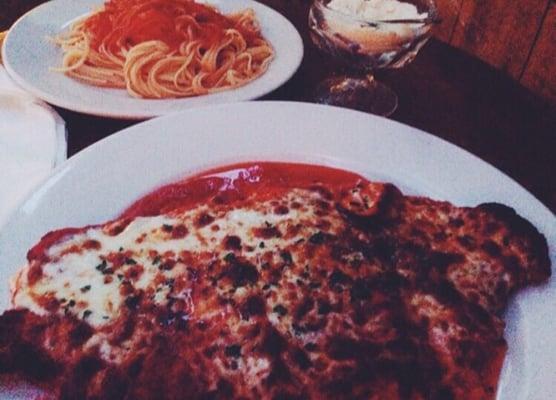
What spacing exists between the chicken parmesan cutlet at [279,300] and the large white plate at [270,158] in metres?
0.14

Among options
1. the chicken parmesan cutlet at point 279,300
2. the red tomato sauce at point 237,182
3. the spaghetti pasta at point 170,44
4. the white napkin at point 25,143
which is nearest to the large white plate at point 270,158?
the red tomato sauce at point 237,182

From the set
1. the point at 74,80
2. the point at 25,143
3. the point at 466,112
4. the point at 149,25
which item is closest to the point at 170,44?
the point at 149,25

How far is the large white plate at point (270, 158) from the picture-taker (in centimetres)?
170

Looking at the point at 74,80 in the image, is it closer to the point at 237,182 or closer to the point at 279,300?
the point at 237,182

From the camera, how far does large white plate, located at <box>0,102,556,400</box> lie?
1.70 m

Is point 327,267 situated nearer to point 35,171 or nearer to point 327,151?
point 327,151

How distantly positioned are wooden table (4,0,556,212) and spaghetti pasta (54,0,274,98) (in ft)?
1.15

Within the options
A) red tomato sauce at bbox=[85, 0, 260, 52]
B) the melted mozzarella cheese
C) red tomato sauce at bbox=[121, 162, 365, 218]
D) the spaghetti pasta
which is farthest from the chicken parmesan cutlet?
red tomato sauce at bbox=[85, 0, 260, 52]

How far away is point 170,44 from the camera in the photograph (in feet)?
10.1

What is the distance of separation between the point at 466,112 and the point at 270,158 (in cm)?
96

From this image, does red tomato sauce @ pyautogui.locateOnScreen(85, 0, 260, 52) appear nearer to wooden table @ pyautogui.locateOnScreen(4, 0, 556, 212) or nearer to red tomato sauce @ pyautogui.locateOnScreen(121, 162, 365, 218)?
wooden table @ pyautogui.locateOnScreen(4, 0, 556, 212)

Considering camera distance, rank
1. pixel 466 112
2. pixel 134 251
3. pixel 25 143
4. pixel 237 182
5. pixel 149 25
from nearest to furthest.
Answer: pixel 134 251 < pixel 237 182 < pixel 25 143 < pixel 466 112 < pixel 149 25

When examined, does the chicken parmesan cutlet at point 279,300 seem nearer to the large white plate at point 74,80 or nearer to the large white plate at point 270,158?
the large white plate at point 270,158

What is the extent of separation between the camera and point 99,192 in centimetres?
199
